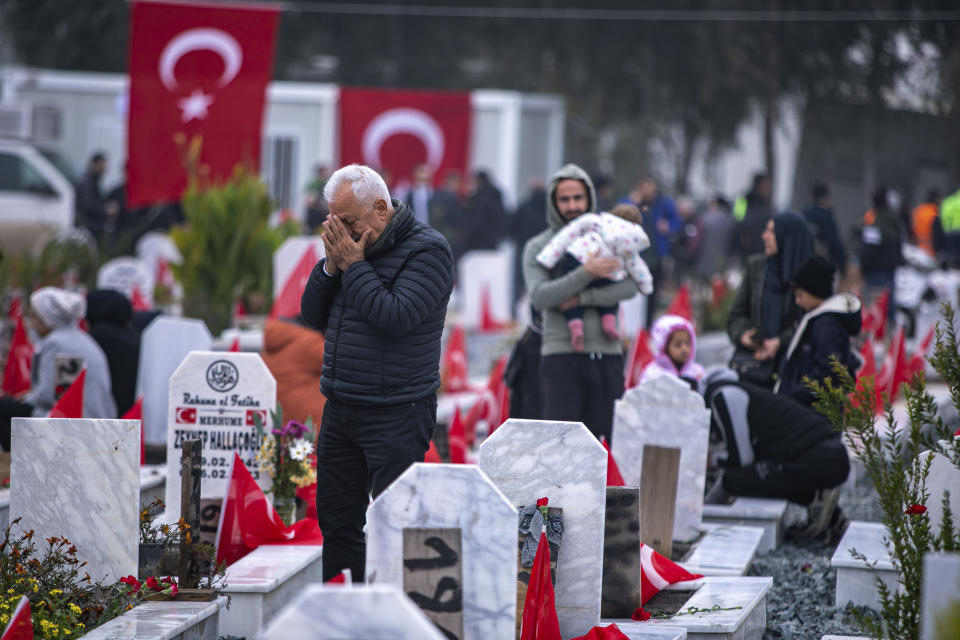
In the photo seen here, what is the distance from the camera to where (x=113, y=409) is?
8109 millimetres

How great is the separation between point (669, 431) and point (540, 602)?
2374 mm

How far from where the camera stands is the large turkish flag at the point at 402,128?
2117 centimetres

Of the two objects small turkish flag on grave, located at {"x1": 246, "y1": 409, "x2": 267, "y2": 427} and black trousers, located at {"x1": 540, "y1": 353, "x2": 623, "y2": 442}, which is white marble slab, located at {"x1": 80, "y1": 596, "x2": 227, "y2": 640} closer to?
small turkish flag on grave, located at {"x1": 246, "y1": 409, "x2": 267, "y2": 427}

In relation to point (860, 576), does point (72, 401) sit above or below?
above

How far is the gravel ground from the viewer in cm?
579

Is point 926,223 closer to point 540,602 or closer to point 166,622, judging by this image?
point 540,602

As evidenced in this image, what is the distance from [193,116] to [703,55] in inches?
669

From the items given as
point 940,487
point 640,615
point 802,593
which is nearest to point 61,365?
point 640,615

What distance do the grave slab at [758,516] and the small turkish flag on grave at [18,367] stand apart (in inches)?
190

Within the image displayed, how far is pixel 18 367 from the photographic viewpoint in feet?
31.8

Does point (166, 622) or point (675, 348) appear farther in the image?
point (675, 348)

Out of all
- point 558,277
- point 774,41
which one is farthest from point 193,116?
point 774,41

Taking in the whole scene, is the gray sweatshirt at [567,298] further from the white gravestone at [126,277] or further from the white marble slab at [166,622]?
the white gravestone at [126,277]

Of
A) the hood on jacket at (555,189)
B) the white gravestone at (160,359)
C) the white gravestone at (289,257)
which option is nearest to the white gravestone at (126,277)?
the white gravestone at (289,257)
